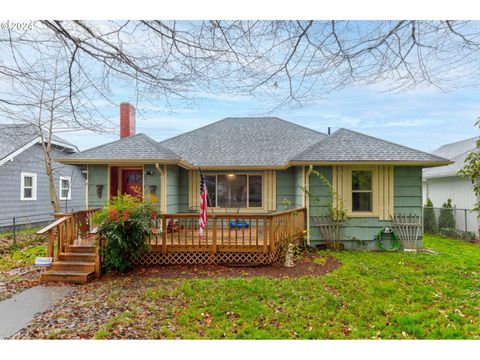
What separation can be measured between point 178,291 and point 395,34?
13.9ft

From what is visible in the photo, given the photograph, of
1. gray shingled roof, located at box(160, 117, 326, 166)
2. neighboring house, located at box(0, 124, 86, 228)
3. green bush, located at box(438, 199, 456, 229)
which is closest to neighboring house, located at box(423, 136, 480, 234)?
green bush, located at box(438, 199, 456, 229)

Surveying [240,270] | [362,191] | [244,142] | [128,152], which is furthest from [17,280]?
[362,191]

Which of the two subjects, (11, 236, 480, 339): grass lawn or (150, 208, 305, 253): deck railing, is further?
(150, 208, 305, 253): deck railing

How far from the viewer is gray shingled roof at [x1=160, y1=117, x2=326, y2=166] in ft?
24.7

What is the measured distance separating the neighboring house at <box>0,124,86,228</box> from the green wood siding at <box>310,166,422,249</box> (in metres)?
7.96

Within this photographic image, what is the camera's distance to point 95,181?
6578mm

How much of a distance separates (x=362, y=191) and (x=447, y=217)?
485 cm

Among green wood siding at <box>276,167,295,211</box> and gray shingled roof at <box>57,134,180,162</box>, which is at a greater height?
gray shingled roof at <box>57,134,180,162</box>

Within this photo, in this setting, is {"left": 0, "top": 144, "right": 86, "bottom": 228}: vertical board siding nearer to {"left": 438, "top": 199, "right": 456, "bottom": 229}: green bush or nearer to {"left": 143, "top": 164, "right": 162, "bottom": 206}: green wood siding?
{"left": 143, "top": 164, "right": 162, "bottom": 206}: green wood siding

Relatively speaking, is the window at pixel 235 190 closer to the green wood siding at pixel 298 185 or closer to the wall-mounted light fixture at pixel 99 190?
the green wood siding at pixel 298 185

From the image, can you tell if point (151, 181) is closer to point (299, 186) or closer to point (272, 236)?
point (272, 236)

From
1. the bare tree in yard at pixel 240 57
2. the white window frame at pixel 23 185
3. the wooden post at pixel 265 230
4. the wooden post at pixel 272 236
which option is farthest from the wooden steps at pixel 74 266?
the white window frame at pixel 23 185
